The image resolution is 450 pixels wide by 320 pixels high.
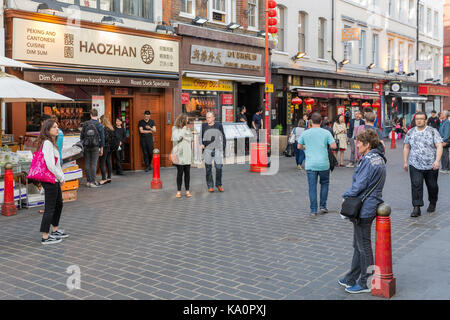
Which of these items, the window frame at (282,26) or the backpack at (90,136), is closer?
the backpack at (90,136)

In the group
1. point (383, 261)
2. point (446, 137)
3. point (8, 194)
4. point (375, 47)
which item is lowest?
point (383, 261)

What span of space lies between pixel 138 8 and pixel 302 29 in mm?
11033

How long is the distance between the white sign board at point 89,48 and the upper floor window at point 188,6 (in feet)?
4.91

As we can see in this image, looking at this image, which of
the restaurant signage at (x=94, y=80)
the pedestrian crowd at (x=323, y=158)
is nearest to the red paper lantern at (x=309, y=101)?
the pedestrian crowd at (x=323, y=158)

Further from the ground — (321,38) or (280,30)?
(321,38)

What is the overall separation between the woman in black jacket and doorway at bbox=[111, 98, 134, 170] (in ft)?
2.56

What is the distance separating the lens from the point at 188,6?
699 inches

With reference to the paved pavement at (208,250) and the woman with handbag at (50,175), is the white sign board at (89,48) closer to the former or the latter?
the paved pavement at (208,250)

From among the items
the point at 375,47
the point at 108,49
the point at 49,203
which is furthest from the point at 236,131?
the point at 375,47

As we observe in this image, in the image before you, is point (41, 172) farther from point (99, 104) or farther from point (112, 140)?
point (99, 104)

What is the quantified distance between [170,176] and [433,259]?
9.54 meters

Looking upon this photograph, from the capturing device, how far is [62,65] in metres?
13.3

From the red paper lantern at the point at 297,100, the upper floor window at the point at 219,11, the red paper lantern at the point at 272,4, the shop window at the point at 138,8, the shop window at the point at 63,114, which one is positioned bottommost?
the shop window at the point at 63,114

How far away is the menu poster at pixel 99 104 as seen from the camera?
14484mm
